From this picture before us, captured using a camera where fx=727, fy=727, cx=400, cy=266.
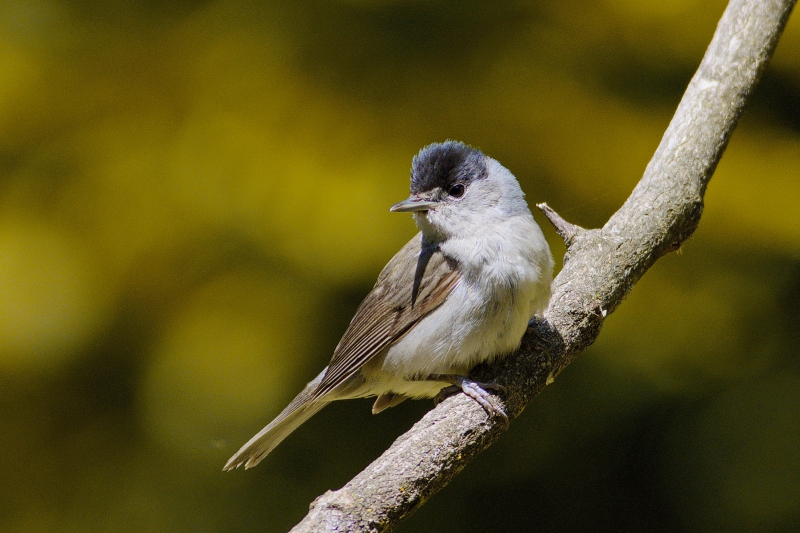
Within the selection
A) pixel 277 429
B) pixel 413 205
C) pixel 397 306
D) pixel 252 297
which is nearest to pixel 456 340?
pixel 397 306

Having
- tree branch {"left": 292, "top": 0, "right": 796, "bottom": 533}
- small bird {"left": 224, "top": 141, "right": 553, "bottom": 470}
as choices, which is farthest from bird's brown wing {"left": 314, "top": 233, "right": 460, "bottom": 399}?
tree branch {"left": 292, "top": 0, "right": 796, "bottom": 533}

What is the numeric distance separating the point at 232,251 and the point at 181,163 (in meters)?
0.47

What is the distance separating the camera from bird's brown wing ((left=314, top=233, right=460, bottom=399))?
2.23m

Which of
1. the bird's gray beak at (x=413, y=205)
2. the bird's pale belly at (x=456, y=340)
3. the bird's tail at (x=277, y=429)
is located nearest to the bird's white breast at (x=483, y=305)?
the bird's pale belly at (x=456, y=340)

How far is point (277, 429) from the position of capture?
8.04ft

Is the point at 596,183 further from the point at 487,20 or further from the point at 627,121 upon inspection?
the point at 487,20

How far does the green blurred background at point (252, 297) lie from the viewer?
3256 millimetres

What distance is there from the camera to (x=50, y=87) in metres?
3.24

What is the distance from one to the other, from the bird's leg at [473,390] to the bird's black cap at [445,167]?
0.59 metres

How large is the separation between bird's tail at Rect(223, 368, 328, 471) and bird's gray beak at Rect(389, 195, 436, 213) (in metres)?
0.66

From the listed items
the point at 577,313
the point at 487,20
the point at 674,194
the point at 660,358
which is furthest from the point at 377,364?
the point at 487,20

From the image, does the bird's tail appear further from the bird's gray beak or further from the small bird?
the bird's gray beak

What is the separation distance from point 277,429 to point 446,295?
2.51 ft

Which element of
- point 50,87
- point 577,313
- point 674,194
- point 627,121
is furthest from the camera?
point 627,121
